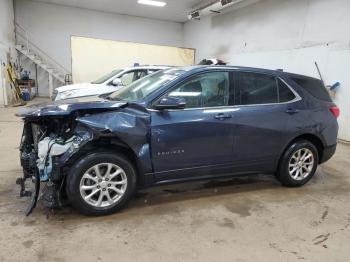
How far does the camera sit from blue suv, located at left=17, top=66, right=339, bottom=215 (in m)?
2.70

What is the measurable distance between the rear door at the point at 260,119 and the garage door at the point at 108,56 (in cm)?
839

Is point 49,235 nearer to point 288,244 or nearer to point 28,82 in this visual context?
point 288,244

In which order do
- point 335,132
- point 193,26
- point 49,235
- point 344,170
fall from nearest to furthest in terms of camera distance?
1. point 49,235
2. point 335,132
3. point 344,170
4. point 193,26

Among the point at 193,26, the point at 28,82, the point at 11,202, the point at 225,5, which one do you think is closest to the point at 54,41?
the point at 28,82

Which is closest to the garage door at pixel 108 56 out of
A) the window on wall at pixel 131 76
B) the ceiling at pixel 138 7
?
the ceiling at pixel 138 7

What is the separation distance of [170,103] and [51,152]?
1.17 meters

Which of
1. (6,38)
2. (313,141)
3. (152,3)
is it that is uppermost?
(152,3)

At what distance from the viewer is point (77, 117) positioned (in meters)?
2.73

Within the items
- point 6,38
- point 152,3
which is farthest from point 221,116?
point 6,38

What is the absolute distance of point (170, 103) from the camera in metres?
2.84

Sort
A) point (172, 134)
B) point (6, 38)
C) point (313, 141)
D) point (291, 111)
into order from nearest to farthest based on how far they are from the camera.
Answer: point (172, 134) → point (291, 111) → point (313, 141) → point (6, 38)

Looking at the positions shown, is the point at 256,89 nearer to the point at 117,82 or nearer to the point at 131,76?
the point at 117,82

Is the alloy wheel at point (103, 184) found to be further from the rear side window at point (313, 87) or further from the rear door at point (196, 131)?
the rear side window at point (313, 87)

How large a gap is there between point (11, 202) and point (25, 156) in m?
0.60
